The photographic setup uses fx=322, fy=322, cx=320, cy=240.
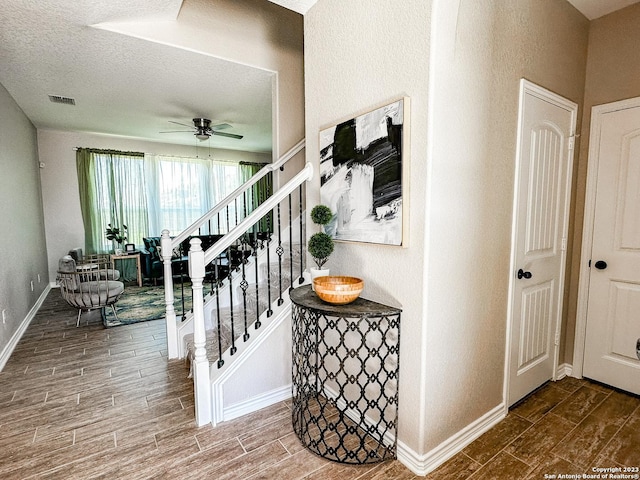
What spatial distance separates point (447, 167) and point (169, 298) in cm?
262

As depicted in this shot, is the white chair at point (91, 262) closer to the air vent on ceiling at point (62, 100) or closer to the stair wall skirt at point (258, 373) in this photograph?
the air vent on ceiling at point (62, 100)

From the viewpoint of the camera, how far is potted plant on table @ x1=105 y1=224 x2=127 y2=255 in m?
6.30

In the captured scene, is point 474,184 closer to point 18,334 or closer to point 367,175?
point 367,175

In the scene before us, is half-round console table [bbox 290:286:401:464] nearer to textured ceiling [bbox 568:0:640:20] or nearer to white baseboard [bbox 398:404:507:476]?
white baseboard [bbox 398:404:507:476]

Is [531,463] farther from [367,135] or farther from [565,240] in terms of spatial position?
[367,135]

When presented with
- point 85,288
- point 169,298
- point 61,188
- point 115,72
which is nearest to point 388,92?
point 169,298

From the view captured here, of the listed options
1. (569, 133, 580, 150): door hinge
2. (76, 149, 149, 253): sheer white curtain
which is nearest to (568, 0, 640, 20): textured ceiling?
(569, 133, 580, 150): door hinge

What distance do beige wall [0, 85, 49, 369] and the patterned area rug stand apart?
92 cm

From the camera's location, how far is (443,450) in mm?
1763

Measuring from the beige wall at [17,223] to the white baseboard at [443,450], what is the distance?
3535mm

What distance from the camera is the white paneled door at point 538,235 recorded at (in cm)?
204

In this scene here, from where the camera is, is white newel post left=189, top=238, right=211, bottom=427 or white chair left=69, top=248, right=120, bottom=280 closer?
white newel post left=189, top=238, right=211, bottom=427

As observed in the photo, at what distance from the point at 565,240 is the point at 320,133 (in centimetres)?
203

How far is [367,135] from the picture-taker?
72.4 inches
